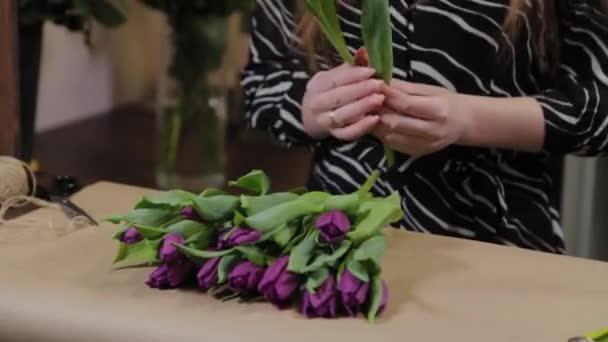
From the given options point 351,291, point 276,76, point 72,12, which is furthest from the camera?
point 72,12

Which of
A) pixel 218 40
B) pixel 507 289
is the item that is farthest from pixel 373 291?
pixel 218 40

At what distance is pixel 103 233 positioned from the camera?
73cm

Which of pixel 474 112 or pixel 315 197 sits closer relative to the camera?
pixel 315 197

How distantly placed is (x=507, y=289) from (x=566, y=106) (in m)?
0.21

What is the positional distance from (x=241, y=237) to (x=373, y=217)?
8 centimetres

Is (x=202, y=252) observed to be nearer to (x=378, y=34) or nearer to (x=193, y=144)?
(x=378, y=34)

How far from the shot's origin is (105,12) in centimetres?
128

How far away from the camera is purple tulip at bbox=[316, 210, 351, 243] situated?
1.93ft

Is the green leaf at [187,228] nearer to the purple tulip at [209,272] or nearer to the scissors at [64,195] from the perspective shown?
the purple tulip at [209,272]

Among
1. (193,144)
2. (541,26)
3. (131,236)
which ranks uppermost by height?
(541,26)

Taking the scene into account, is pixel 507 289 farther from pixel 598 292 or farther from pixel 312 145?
pixel 312 145

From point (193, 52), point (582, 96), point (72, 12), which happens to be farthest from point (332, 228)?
point (193, 52)

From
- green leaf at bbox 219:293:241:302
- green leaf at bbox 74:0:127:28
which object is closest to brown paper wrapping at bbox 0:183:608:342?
green leaf at bbox 219:293:241:302

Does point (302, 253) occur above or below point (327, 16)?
below
